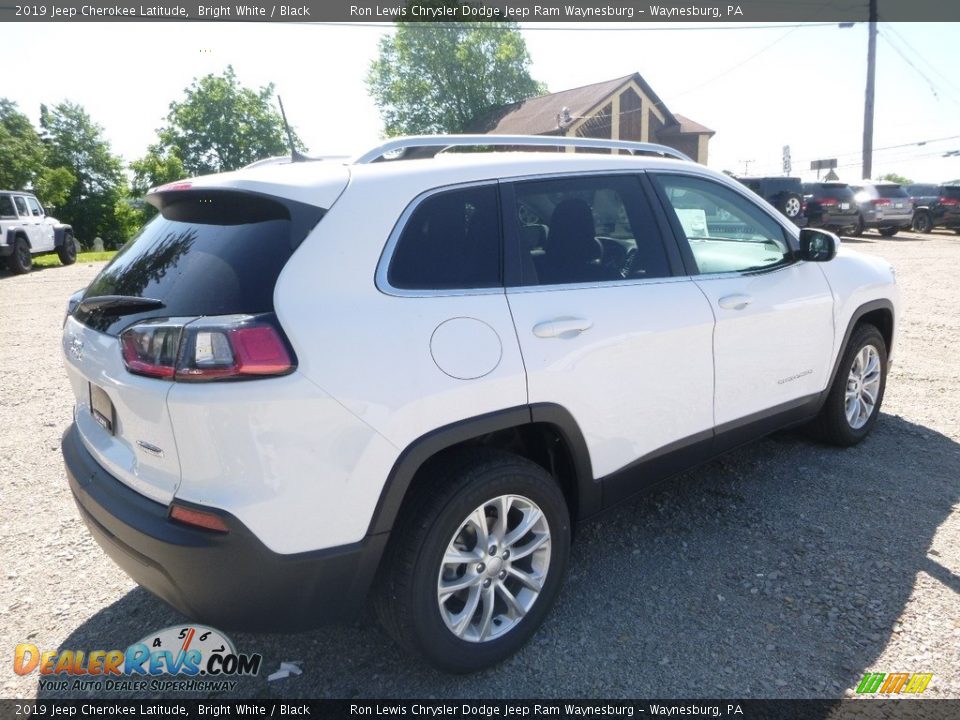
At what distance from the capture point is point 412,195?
2320mm

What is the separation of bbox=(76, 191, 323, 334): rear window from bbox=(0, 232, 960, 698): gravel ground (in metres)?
1.39

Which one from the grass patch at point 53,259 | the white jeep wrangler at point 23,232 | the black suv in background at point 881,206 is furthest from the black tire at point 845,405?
the grass patch at point 53,259

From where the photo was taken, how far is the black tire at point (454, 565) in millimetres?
2213

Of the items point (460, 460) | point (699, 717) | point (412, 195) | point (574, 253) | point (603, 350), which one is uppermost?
point (412, 195)

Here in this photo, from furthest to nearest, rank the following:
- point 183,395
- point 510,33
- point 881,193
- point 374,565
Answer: point 510,33
point 881,193
point 374,565
point 183,395

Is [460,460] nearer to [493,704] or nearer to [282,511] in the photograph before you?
[282,511]

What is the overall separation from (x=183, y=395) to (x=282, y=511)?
1.43 feet

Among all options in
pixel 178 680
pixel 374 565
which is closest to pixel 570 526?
pixel 374 565

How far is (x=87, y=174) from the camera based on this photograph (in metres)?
42.2

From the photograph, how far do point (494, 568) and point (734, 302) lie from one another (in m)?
1.71

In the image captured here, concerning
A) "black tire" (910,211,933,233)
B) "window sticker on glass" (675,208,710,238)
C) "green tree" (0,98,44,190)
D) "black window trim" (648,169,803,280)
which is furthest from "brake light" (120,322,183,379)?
"green tree" (0,98,44,190)

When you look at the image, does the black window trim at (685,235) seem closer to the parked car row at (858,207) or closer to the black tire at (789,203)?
the black tire at (789,203)

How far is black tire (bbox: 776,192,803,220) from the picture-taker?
61.0 ft

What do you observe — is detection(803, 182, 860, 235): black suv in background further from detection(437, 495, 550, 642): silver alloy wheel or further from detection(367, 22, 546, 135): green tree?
detection(367, 22, 546, 135): green tree
